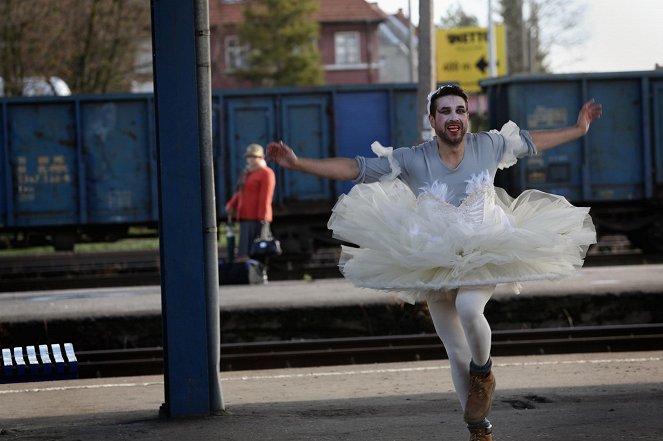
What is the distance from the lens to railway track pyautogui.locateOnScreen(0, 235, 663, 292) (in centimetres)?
1892

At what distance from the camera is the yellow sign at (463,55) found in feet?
130

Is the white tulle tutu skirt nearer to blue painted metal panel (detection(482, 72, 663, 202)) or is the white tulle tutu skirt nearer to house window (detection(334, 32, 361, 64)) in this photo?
blue painted metal panel (detection(482, 72, 663, 202))

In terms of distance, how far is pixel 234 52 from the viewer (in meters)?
67.6

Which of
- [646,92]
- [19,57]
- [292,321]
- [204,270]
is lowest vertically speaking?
[292,321]

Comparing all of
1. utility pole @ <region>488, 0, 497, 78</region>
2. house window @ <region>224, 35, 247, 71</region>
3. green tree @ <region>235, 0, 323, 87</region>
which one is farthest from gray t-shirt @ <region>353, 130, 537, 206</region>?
house window @ <region>224, 35, 247, 71</region>

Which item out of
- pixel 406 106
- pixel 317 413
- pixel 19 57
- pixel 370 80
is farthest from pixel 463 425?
pixel 370 80

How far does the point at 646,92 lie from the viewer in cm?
2127

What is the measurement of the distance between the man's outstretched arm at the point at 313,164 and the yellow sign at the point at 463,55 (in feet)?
110

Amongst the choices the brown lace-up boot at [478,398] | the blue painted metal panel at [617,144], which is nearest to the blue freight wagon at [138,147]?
the blue painted metal panel at [617,144]

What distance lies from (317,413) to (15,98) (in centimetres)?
→ 1521

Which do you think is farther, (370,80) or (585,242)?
(370,80)

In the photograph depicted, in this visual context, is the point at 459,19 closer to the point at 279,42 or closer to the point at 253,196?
the point at 279,42

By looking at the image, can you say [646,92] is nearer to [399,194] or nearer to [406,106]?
[406,106]

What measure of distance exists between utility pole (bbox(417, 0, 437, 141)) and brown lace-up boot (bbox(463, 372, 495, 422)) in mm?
10389
